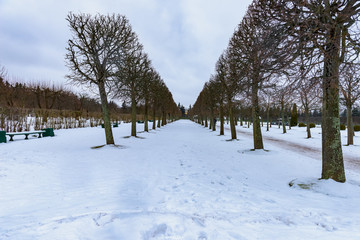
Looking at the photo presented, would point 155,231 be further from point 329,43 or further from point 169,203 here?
point 329,43

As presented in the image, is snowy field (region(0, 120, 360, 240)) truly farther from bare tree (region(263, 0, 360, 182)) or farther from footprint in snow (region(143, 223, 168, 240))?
bare tree (region(263, 0, 360, 182))

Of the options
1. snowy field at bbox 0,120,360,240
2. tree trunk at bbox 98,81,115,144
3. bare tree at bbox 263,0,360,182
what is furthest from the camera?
tree trunk at bbox 98,81,115,144

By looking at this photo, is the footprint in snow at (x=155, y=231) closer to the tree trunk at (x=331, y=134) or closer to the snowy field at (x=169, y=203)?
the snowy field at (x=169, y=203)

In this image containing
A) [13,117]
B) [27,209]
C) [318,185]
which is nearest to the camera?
[27,209]

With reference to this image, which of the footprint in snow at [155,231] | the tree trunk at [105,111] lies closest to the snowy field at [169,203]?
the footprint in snow at [155,231]

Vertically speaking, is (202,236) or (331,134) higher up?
(331,134)

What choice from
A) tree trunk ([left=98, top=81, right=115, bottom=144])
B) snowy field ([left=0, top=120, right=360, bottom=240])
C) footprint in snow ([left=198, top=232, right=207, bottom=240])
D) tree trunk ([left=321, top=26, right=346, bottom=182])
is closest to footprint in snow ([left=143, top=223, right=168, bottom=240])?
snowy field ([left=0, top=120, right=360, bottom=240])

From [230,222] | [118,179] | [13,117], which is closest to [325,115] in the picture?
[230,222]

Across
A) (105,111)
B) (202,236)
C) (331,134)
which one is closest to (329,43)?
(331,134)

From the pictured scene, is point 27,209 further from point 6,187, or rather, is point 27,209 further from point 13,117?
point 13,117

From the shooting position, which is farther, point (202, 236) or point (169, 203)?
point (169, 203)

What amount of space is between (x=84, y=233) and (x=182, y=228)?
1.48 meters

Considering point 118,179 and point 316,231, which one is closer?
point 316,231

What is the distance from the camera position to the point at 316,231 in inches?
107
